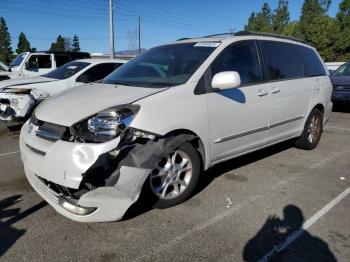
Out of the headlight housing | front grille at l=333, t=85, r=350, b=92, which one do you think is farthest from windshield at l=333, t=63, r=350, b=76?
the headlight housing

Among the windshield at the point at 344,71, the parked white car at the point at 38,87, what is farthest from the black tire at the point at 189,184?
the windshield at the point at 344,71

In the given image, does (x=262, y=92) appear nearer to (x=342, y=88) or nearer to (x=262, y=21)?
(x=342, y=88)

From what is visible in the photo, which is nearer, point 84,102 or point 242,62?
point 84,102

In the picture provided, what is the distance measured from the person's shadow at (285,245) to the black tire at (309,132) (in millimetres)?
2647

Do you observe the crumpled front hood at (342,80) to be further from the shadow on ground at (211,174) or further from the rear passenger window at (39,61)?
the rear passenger window at (39,61)

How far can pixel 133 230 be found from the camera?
3098mm

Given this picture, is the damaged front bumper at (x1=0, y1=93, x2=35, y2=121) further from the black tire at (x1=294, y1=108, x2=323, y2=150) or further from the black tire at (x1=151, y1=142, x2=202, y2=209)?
the black tire at (x1=294, y1=108, x2=323, y2=150)

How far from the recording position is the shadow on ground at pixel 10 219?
114 inches

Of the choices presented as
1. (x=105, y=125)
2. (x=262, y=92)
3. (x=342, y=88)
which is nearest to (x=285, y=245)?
(x=105, y=125)

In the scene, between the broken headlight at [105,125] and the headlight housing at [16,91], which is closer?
the broken headlight at [105,125]

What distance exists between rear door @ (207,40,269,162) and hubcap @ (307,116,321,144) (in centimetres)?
156

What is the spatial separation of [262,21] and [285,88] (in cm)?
4827

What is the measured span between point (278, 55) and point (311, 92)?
0.99m

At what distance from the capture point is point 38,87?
7172mm
